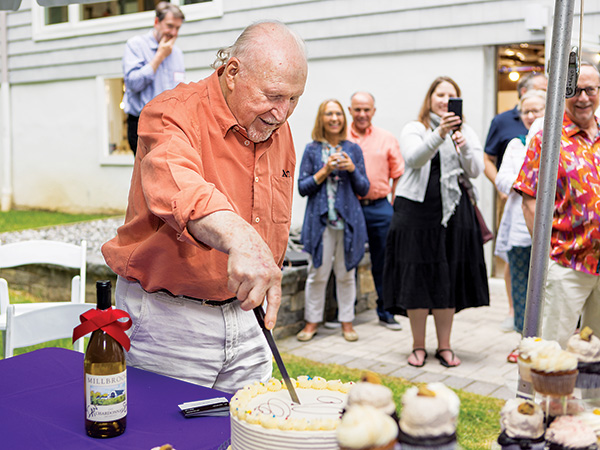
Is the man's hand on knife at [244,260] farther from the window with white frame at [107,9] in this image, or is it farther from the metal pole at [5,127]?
the metal pole at [5,127]

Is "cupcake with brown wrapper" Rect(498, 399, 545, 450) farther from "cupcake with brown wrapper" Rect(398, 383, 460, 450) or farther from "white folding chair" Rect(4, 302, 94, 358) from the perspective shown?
"white folding chair" Rect(4, 302, 94, 358)

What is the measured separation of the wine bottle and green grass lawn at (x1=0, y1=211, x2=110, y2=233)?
8924mm

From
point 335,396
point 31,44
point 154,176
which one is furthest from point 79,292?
point 31,44

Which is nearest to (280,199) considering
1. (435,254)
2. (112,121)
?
(435,254)

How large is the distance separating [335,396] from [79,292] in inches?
106

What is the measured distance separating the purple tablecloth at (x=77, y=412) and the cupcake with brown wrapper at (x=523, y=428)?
2.17 feet

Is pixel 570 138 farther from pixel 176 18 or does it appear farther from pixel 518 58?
pixel 518 58

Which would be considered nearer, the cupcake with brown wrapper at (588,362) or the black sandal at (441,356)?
the cupcake with brown wrapper at (588,362)

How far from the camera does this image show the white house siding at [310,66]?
715cm

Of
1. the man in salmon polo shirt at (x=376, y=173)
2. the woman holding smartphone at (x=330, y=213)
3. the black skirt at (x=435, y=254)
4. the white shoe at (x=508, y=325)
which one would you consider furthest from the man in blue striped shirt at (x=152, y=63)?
the white shoe at (x=508, y=325)

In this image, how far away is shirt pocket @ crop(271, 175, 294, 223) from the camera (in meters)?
2.04

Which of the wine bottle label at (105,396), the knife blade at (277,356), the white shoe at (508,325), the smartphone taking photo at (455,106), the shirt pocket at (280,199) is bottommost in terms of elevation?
the white shoe at (508,325)

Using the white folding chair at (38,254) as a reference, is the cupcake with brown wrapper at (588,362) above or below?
above

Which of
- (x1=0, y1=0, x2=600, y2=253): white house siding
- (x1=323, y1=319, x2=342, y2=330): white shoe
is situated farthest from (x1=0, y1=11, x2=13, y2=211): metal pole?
(x1=323, y1=319, x2=342, y2=330): white shoe
